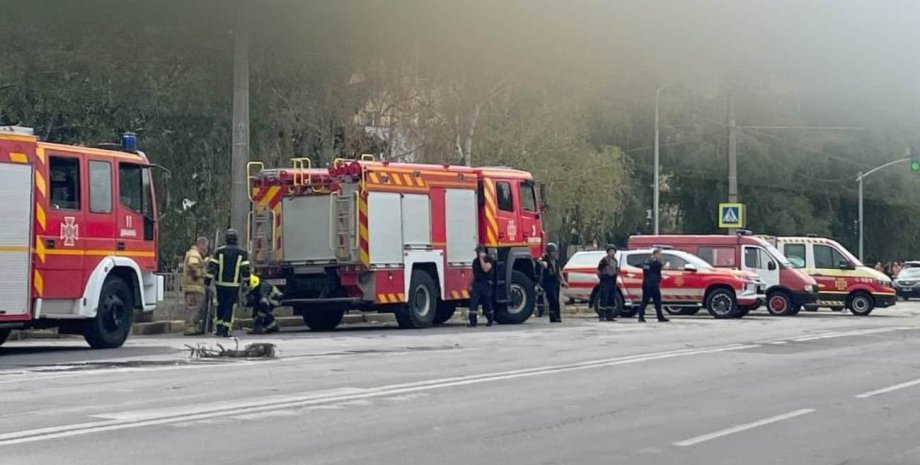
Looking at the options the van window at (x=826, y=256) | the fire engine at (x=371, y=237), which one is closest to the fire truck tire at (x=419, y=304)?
the fire engine at (x=371, y=237)

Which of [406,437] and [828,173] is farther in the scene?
[828,173]

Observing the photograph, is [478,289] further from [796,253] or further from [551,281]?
[796,253]

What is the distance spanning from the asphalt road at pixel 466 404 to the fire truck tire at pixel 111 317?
279mm

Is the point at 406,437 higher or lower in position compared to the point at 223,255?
lower

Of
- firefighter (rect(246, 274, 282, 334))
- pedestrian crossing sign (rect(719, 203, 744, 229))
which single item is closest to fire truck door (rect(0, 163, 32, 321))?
firefighter (rect(246, 274, 282, 334))

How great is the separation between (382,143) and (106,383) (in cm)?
2341

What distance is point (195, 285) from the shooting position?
2188 centimetres

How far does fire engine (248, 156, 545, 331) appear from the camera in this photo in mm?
23156

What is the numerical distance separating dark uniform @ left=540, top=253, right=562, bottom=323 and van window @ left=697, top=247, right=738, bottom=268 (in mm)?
6607

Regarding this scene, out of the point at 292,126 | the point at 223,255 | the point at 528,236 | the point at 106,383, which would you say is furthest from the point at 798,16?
the point at 292,126

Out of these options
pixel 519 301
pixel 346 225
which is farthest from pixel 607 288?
pixel 346 225

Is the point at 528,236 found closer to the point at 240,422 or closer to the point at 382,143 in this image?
the point at 382,143

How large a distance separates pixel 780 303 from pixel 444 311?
10.1 m

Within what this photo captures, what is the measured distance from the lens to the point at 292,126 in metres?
34.8
